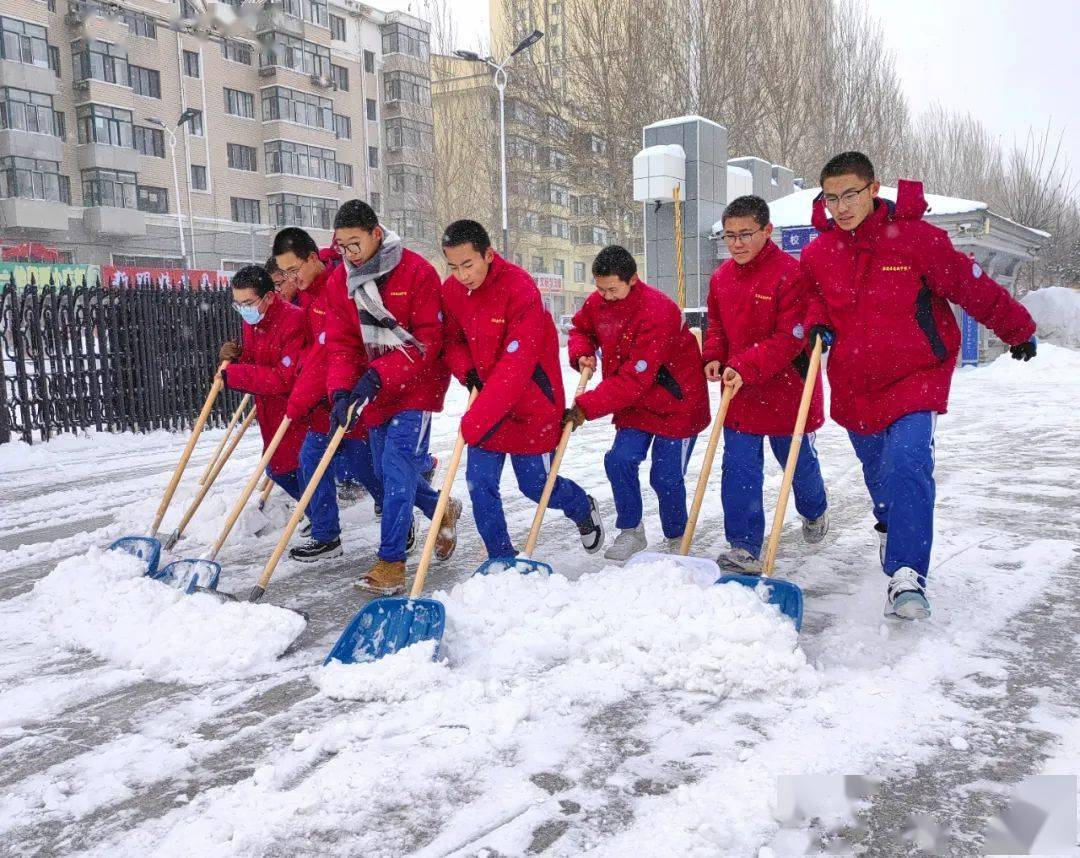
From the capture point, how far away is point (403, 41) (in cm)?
4572

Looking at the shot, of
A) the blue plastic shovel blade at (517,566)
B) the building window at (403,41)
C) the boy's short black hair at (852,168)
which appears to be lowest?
the blue plastic shovel blade at (517,566)

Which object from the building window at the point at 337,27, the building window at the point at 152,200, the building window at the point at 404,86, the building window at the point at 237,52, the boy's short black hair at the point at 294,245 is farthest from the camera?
the building window at the point at 404,86

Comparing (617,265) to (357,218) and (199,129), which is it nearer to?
(357,218)

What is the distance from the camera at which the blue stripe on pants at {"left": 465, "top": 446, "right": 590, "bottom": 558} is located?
158 inches

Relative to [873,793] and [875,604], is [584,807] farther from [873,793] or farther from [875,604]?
[875,604]

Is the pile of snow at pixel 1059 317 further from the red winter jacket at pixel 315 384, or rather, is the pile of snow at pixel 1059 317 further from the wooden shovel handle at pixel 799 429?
the red winter jacket at pixel 315 384

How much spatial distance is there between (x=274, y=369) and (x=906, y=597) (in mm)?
3431

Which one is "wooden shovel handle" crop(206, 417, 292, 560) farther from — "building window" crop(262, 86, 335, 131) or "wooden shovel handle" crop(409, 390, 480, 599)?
"building window" crop(262, 86, 335, 131)

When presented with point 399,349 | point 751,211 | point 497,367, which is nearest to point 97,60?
point 399,349

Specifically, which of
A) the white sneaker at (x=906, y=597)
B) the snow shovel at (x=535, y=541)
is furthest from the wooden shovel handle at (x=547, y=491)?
the white sneaker at (x=906, y=597)

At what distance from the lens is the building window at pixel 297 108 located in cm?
4012

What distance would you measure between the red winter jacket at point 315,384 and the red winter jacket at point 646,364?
130cm

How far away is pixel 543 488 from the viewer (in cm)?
423

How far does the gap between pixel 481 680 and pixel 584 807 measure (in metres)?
0.77
